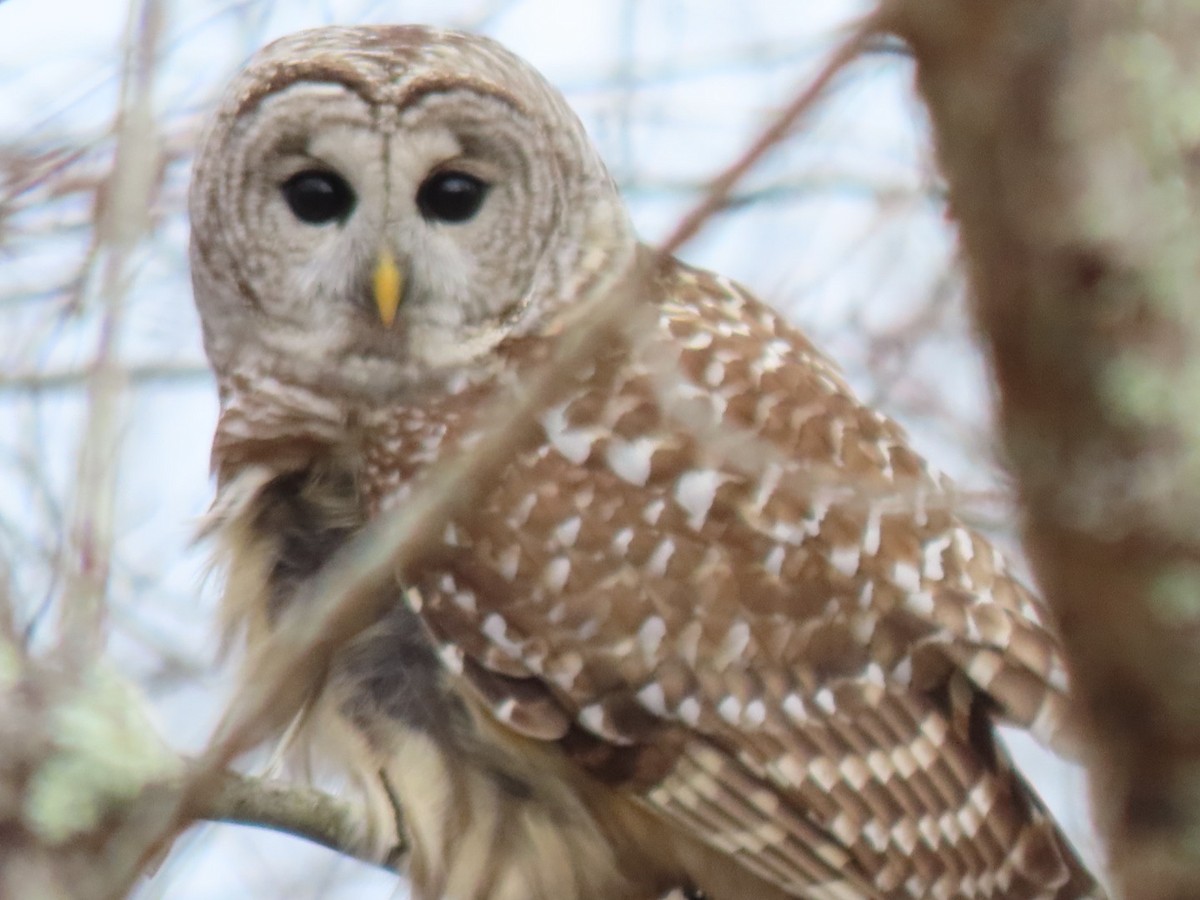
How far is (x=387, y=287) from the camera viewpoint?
12.3ft

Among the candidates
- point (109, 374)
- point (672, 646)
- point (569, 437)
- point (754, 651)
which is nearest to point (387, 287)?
point (569, 437)

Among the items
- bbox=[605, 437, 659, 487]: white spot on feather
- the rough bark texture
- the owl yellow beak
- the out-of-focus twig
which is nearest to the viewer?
the rough bark texture

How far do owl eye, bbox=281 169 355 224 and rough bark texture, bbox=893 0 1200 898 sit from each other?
9.02ft

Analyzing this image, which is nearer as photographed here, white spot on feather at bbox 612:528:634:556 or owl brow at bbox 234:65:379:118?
white spot on feather at bbox 612:528:634:556

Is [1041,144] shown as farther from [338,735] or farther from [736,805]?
[338,735]

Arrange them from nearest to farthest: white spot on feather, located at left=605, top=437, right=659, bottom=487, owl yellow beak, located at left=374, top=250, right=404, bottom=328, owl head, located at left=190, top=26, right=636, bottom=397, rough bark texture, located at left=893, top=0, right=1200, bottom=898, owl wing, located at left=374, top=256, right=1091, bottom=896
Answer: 1. rough bark texture, located at left=893, top=0, right=1200, bottom=898
2. owl wing, located at left=374, top=256, right=1091, bottom=896
3. white spot on feather, located at left=605, top=437, right=659, bottom=487
4. owl yellow beak, located at left=374, top=250, right=404, bottom=328
5. owl head, located at left=190, top=26, right=636, bottom=397

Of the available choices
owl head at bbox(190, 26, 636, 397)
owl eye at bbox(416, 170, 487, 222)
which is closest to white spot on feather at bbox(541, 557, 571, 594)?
owl head at bbox(190, 26, 636, 397)

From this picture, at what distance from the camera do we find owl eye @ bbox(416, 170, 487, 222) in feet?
12.9

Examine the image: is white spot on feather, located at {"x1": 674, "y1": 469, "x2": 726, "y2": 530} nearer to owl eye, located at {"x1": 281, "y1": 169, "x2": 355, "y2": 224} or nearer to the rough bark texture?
owl eye, located at {"x1": 281, "y1": 169, "x2": 355, "y2": 224}

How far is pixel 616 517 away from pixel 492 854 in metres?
0.71

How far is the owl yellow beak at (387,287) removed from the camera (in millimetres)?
3748

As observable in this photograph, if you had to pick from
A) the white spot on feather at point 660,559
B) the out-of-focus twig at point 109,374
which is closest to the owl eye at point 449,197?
the white spot on feather at point 660,559

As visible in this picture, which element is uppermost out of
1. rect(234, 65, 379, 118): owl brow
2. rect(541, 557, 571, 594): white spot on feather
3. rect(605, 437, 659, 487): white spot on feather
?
rect(234, 65, 379, 118): owl brow

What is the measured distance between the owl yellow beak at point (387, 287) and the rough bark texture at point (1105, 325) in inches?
97.7
